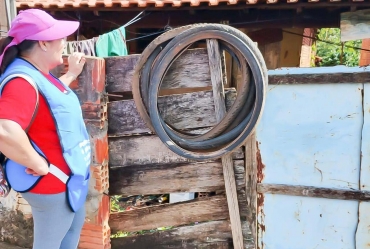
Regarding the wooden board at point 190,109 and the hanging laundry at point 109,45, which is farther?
the hanging laundry at point 109,45

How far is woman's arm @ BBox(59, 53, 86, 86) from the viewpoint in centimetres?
251

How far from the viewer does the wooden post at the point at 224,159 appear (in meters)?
2.46

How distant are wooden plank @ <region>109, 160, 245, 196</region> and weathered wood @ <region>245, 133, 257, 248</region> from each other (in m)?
0.07

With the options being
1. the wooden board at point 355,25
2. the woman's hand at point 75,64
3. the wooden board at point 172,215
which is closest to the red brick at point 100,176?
the wooden board at point 172,215

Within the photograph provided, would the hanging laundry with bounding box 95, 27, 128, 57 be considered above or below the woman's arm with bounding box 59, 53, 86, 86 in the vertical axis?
above

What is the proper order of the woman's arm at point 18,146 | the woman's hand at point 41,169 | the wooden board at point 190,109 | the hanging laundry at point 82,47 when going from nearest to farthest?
the woman's arm at point 18,146 < the woman's hand at point 41,169 < the wooden board at point 190,109 < the hanging laundry at point 82,47

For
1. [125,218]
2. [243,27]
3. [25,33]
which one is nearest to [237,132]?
[125,218]

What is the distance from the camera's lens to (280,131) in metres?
2.74

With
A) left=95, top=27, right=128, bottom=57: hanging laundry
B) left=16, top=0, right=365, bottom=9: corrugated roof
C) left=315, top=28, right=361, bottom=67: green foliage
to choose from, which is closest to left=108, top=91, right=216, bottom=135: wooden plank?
left=95, top=27, right=128, bottom=57: hanging laundry

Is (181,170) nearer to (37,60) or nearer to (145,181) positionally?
(145,181)

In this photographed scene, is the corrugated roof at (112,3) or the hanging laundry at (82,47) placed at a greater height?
the corrugated roof at (112,3)

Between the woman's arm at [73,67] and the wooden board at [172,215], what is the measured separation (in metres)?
1.11

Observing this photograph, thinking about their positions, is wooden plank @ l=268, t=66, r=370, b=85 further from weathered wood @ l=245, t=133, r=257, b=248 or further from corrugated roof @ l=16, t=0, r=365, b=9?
corrugated roof @ l=16, t=0, r=365, b=9

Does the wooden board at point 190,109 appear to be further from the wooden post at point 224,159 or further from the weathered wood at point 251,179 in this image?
the weathered wood at point 251,179
